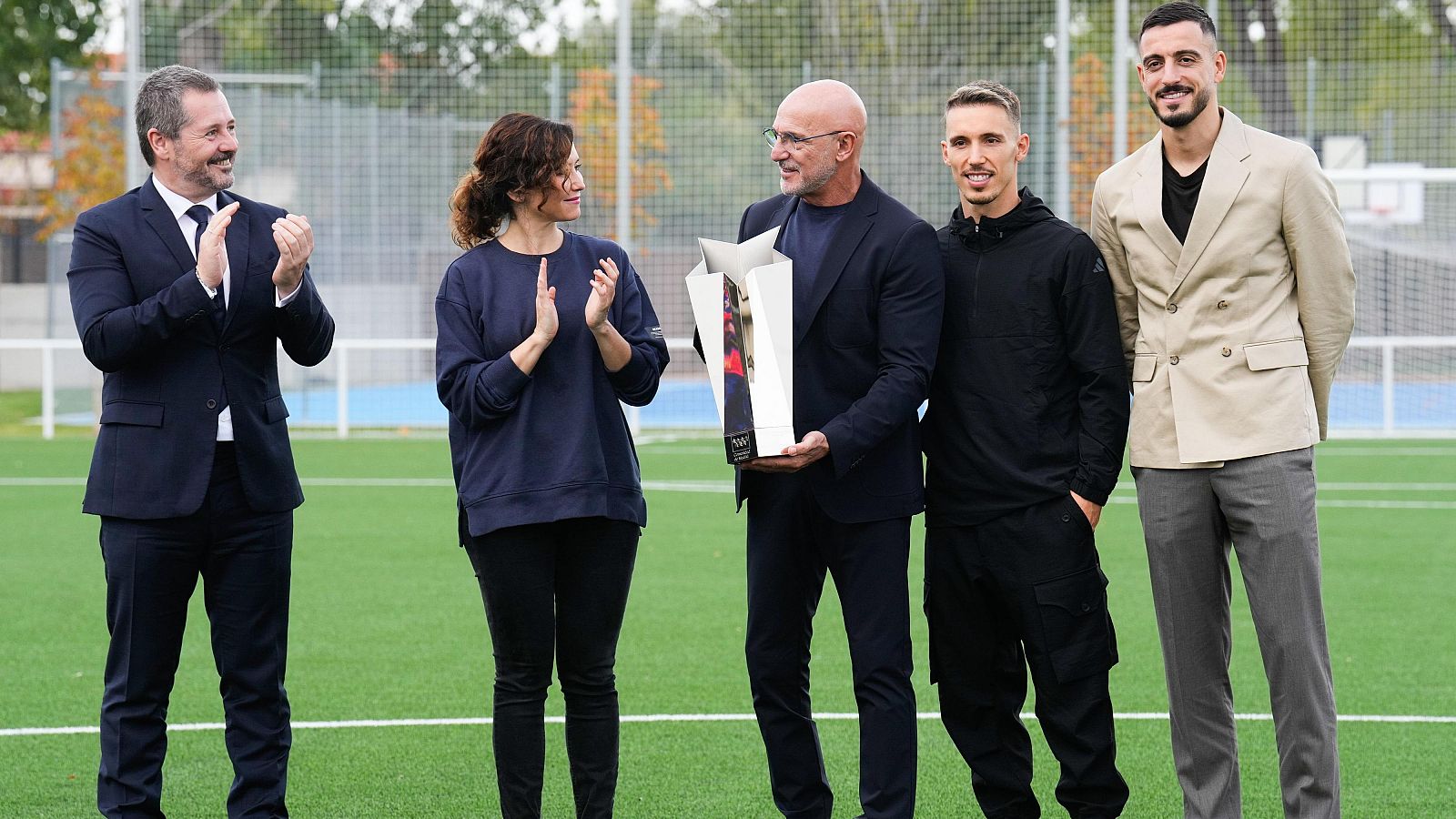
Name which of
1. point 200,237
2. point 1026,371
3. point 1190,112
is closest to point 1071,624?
point 1026,371

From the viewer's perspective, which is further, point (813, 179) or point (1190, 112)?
point (813, 179)

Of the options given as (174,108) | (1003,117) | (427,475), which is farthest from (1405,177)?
(174,108)

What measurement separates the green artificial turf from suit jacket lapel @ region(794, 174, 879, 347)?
58.9 inches

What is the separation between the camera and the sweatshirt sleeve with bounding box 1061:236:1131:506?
395 cm

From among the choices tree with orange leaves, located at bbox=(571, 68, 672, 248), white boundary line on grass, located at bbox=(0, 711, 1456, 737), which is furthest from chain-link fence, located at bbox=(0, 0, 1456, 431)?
white boundary line on grass, located at bbox=(0, 711, 1456, 737)

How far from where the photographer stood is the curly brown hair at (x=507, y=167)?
12.9 ft

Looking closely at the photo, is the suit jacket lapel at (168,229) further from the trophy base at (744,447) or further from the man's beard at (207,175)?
the trophy base at (744,447)

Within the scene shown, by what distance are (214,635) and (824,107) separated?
205 centimetres

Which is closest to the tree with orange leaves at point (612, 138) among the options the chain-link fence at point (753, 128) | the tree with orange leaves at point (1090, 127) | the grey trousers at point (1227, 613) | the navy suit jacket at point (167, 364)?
the chain-link fence at point (753, 128)

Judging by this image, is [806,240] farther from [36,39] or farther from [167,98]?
[36,39]

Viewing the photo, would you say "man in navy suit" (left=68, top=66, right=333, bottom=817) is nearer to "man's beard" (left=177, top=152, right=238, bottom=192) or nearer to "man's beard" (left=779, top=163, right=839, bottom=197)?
"man's beard" (left=177, top=152, right=238, bottom=192)

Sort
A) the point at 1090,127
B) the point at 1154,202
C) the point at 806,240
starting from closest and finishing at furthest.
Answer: the point at 1154,202 → the point at 806,240 → the point at 1090,127


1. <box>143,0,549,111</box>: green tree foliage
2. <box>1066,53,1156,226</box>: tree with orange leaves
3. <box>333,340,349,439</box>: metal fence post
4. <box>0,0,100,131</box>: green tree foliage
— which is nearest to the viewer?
<box>1066,53,1156,226</box>: tree with orange leaves

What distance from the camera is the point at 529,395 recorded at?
3.96m
